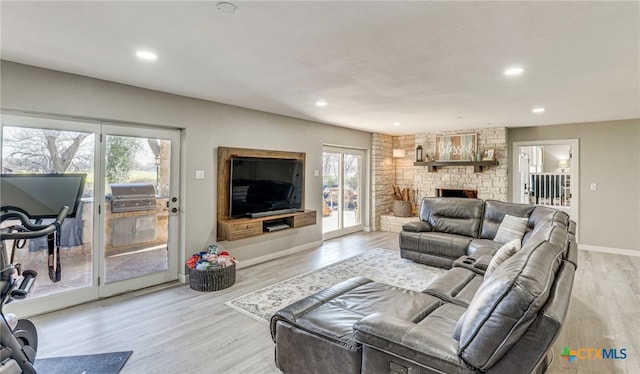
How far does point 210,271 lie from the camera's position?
368 centimetres

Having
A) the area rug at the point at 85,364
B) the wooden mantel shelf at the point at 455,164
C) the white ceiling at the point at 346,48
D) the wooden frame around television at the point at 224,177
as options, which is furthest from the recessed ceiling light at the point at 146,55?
the wooden mantel shelf at the point at 455,164

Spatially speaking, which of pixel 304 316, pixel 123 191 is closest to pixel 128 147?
pixel 123 191

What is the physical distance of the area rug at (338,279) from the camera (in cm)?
329

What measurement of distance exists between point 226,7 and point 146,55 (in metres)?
1.18

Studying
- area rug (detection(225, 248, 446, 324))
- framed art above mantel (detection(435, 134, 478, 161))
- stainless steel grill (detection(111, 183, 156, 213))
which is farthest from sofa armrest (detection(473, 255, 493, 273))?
framed art above mantel (detection(435, 134, 478, 161))

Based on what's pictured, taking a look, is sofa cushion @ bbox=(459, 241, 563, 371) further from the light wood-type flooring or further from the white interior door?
the white interior door

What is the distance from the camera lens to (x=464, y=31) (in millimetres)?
2160

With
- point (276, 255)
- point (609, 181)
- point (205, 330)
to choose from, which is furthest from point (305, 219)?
point (609, 181)

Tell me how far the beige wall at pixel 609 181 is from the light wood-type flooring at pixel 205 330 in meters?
1.91

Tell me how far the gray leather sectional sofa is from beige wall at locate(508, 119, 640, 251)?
442 centimetres

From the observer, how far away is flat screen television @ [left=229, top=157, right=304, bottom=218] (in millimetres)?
4471

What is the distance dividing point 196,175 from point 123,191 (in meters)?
0.84

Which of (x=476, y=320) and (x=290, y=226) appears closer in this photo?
(x=476, y=320)

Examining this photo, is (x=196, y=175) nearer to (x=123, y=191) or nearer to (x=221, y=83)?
(x=123, y=191)
